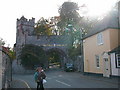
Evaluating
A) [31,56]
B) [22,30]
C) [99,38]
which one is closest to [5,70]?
[99,38]

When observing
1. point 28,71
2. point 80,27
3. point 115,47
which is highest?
point 80,27

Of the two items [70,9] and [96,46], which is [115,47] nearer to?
[96,46]

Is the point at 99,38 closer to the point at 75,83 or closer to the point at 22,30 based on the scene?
the point at 75,83

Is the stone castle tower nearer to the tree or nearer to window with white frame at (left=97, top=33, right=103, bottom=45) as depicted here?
the tree

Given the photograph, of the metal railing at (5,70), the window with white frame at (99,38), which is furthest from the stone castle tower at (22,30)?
the metal railing at (5,70)

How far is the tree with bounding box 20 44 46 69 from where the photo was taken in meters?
48.3

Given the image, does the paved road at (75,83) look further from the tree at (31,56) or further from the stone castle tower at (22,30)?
the stone castle tower at (22,30)

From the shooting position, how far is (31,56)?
48344 millimetres

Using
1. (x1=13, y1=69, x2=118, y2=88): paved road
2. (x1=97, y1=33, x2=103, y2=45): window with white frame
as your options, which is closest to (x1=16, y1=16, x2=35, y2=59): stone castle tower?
(x1=97, y1=33, x2=103, y2=45): window with white frame

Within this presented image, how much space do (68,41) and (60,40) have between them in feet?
6.33

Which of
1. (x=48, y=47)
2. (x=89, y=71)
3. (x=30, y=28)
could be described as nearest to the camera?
(x=89, y=71)

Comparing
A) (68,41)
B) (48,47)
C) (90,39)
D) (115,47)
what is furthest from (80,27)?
(115,47)

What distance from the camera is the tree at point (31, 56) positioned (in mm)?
48312

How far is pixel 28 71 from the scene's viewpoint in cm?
4906
